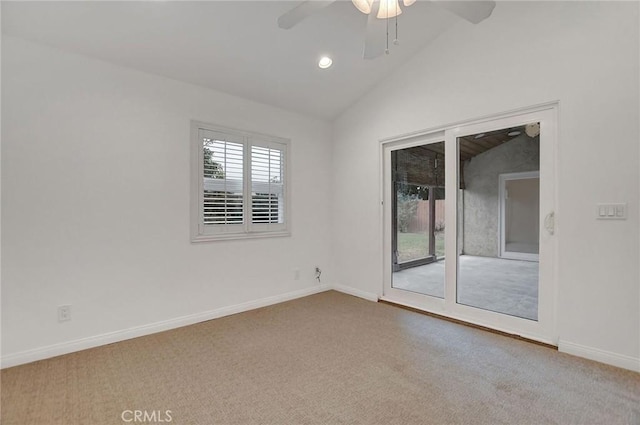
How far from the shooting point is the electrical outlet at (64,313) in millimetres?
2523

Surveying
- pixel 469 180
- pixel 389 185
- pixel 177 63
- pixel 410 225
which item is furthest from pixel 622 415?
pixel 177 63

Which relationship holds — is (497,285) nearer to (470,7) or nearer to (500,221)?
(500,221)

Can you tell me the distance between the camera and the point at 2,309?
2307 millimetres

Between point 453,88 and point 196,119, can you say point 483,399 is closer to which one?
point 453,88

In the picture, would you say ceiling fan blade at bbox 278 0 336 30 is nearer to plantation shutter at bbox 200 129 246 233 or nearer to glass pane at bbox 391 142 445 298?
plantation shutter at bbox 200 129 246 233

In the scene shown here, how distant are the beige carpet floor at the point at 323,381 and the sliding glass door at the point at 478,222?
1.29ft

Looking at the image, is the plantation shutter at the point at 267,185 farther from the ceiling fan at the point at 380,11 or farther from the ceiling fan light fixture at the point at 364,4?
the ceiling fan light fixture at the point at 364,4

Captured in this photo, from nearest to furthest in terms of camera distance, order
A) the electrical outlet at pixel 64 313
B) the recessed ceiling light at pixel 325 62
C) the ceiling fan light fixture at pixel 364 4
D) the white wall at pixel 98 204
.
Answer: the ceiling fan light fixture at pixel 364 4 < the white wall at pixel 98 204 < the electrical outlet at pixel 64 313 < the recessed ceiling light at pixel 325 62

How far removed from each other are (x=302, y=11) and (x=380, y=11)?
506 mm

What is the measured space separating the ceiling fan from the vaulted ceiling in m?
0.65

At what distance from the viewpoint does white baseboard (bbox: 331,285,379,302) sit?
3.98 metres

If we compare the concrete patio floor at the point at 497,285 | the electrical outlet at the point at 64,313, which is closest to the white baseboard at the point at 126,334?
the electrical outlet at the point at 64,313

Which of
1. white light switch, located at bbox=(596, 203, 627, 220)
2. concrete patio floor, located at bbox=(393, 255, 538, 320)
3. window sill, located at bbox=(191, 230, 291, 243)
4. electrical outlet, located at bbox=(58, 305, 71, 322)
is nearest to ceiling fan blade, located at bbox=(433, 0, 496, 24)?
white light switch, located at bbox=(596, 203, 627, 220)

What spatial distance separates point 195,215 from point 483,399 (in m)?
2.86
